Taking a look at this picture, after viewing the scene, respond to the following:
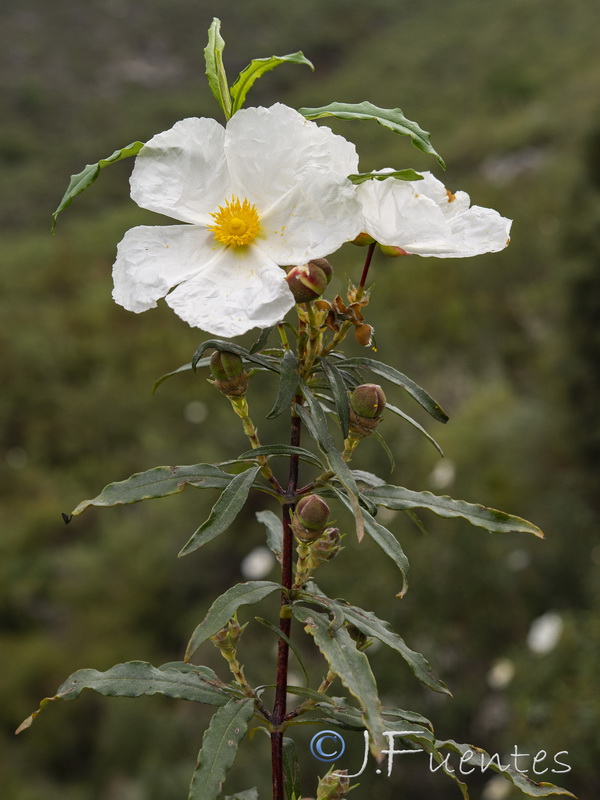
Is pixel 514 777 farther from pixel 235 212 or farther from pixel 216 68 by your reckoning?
pixel 216 68

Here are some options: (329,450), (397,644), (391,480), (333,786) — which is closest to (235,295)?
(329,450)

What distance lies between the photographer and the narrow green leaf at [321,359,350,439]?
2.77 feet

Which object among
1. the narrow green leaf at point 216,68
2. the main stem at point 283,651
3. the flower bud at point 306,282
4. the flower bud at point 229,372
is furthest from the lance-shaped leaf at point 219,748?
the narrow green leaf at point 216,68

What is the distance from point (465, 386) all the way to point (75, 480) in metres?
3.70

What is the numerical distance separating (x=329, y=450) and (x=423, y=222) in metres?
0.27

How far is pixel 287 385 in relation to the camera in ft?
2.74

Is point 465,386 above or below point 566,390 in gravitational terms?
below

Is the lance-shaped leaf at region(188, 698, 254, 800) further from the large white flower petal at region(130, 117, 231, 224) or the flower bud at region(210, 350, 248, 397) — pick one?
the large white flower petal at region(130, 117, 231, 224)

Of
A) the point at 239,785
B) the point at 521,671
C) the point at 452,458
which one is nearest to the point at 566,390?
the point at 452,458

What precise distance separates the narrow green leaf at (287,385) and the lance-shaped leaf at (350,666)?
23cm

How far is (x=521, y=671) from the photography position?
362 centimetres

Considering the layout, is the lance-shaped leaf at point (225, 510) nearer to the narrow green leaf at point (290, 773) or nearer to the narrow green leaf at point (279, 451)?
the narrow green leaf at point (279, 451)

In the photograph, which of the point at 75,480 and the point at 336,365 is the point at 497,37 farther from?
the point at 336,365

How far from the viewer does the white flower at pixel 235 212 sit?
794mm
